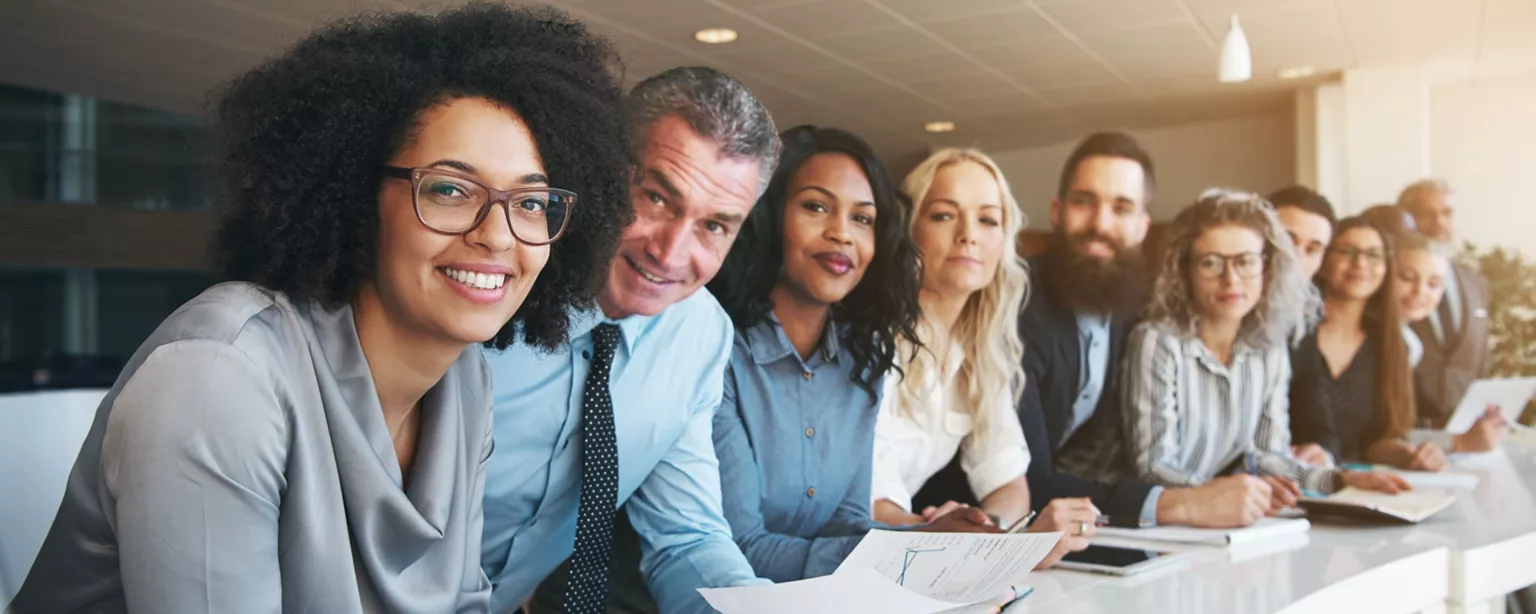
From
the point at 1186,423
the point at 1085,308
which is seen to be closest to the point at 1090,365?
the point at 1085,308

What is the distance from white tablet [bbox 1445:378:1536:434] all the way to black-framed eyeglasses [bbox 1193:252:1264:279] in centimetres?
151

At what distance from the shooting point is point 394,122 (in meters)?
1.29

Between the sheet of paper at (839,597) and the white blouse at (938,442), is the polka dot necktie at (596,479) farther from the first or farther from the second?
the white blouse at (938,442)

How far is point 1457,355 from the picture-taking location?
4621mm

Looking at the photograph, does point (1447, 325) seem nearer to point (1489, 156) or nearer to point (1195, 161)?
point (1489, 156)

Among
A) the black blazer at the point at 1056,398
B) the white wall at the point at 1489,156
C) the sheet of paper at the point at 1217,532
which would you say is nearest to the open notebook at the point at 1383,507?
the sheet of paper at the point at 1217,532

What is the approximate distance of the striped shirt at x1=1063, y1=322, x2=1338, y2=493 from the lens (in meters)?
3.08

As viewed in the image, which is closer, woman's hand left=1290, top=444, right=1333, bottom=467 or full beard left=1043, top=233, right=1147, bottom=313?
full beard left=1043, top=233, right=1147, bottom=313

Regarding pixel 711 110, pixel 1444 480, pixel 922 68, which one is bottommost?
pixel 1444 480

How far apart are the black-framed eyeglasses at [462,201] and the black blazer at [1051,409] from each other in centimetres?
151

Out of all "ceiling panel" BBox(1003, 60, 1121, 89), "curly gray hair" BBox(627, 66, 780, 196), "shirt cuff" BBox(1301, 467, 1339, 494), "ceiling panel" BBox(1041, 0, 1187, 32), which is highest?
"ceiling panel" BBox(1041, 0, 1187, 32)

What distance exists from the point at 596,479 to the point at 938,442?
97cm

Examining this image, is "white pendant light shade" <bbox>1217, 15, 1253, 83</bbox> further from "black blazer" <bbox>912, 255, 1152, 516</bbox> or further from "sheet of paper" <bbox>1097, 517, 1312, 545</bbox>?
"sheet of paper" <bbox>1097, 517, 1312, 545</bbox>

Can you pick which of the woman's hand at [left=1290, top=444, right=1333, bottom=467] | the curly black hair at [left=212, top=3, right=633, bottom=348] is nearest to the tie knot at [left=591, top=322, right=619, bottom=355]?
the curly black hair at [left=212, top=3, right=633, bottom=348]
